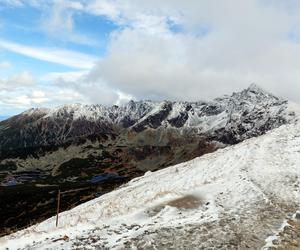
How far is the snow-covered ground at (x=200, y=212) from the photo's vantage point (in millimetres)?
23719

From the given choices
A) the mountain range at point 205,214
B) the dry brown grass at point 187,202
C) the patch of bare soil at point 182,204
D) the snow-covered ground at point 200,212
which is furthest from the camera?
the dry brown grass at point 187,202

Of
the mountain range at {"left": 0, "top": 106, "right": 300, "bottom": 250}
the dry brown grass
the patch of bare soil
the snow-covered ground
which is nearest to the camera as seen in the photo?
the mountain range at {"left": 0, "top": 106, "right": 300, "bottom": 250}

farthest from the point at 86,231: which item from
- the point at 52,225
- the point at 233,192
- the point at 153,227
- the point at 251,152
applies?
the point at 251,152

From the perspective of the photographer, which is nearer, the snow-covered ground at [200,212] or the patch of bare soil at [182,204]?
the snow-covered ground at [200,212]

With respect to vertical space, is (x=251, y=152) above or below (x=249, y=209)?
above

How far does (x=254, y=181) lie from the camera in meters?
33.9

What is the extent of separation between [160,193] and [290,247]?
45.4 feet

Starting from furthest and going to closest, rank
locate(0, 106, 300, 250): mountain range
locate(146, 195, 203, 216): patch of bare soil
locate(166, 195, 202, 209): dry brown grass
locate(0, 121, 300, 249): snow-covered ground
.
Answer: locate(166, 195, 202, 209): dry brown grass, locate(146, 195, 203, 216): patch of bare soil, locate(0, 121, 300, 249): snow-covered ground, locate(0, 106, 300, 250): mountain range

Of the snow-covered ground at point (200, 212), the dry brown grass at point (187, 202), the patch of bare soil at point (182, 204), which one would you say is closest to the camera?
the snow-covered ground at point (200, 212)

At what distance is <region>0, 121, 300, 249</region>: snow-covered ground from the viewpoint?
23719mm

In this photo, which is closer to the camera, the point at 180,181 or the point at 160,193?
the point at 160,193

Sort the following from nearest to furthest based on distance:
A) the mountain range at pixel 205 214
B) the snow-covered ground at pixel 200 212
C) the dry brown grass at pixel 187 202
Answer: the mountain range at pixel 205 214, the snow-covered ground at pixel 200 212, the dry brown grass at pixel 187 202

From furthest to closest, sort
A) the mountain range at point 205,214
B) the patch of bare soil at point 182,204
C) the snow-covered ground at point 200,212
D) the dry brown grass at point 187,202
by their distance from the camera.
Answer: the dry brown grass at point 187,202
the patch of bare soil at point 182,204
the snow-covered ground at point 200,212
the mountain range at point 205,214

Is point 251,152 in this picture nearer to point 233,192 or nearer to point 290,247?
point 233,192
